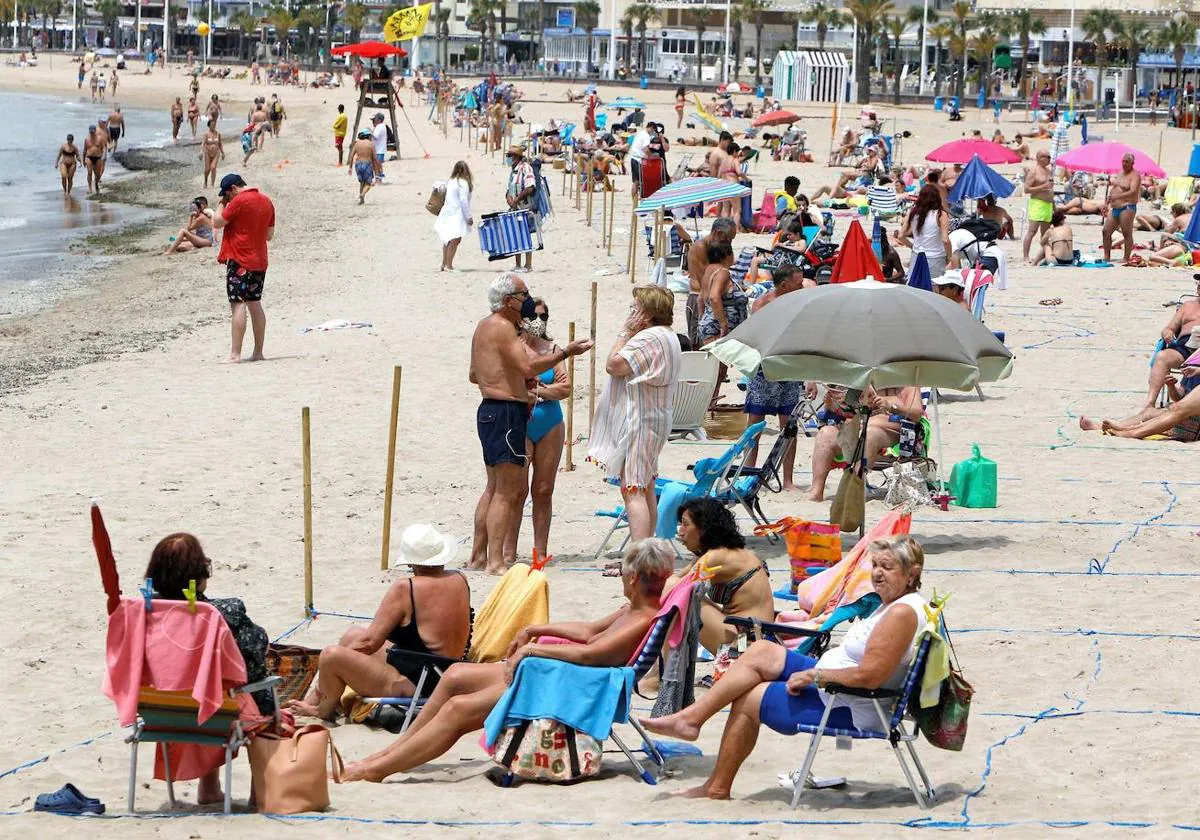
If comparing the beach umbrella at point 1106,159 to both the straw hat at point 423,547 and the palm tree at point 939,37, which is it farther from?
the palm tree at point 939,37

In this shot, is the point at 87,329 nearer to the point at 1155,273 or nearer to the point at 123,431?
the point at 123,431

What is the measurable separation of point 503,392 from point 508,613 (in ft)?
5.99

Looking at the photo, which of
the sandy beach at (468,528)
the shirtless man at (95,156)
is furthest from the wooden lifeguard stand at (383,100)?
the sandy beach at (468,528)

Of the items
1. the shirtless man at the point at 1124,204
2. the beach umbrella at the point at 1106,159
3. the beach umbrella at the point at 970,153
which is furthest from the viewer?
the beach umbrella at the point at 970,153

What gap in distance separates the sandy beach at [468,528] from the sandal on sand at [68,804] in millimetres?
97

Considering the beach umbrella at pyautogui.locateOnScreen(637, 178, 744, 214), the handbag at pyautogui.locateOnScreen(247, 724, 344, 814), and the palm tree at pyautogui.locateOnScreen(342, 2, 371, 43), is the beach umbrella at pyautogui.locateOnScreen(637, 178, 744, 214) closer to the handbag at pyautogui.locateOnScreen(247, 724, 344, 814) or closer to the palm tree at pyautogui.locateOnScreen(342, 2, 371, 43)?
the handbag at pyautogui.locateOnScreen(247, 724, 344, 814)

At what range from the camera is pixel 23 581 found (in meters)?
7.88

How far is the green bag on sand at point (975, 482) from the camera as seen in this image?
9445mm

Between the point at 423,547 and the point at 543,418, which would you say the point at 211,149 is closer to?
the point at 543,418

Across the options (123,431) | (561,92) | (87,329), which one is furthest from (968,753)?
(561,92)

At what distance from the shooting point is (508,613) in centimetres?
623

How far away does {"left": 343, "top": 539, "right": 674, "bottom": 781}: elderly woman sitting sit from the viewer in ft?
18.5

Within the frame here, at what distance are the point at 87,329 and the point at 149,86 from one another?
80294mm

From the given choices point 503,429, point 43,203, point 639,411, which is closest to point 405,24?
point 43,203
